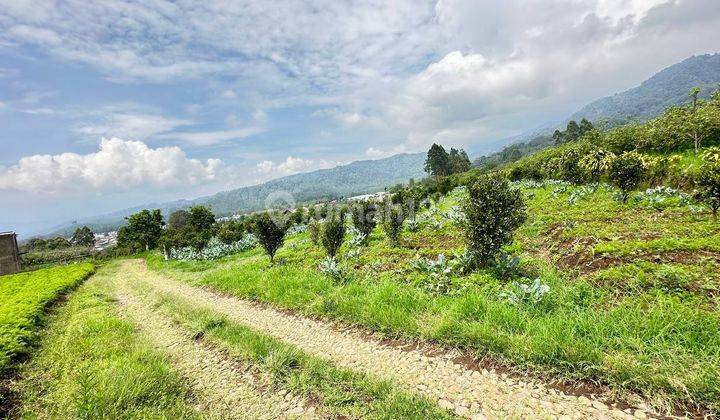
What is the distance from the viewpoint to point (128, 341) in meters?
7.85

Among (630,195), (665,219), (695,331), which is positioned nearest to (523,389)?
(695,331)

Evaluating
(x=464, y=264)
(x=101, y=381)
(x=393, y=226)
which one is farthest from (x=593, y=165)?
(x=101, y=381)

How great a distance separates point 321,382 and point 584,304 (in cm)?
534

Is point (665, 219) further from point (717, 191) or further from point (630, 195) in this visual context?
point (630, 195)

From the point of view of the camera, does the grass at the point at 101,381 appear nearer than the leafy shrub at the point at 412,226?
Yes

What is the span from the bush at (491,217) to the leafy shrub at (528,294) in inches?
98.6

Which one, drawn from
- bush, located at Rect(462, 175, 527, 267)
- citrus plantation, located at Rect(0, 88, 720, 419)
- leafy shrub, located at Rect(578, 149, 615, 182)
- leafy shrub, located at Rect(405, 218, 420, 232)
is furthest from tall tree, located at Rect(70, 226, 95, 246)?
leafy shrub, located at Rect(578, 149, 615, 182)

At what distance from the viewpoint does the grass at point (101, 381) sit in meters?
4.79

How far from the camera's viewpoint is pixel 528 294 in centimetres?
674

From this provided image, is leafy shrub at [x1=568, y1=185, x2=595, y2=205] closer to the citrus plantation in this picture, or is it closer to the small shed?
the citrus plantation

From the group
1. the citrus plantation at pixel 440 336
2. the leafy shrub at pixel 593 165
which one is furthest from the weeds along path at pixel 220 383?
the leafy shrub at pixel 593 165

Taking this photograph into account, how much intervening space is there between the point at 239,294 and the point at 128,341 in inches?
173

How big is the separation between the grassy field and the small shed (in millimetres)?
56825

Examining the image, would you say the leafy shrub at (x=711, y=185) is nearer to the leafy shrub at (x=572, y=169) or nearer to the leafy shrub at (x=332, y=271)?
the leafy shrub at (x=332, y=271)
